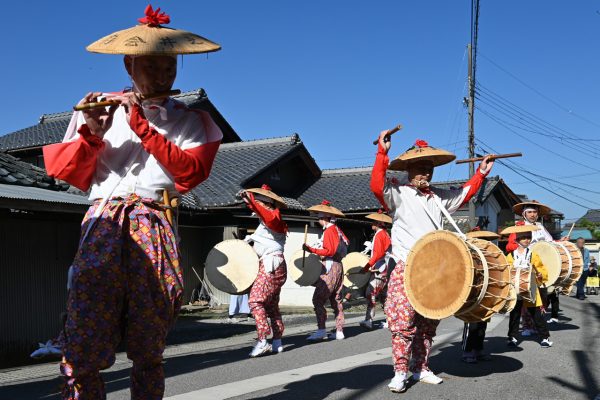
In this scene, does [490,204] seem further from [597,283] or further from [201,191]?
[201,191]

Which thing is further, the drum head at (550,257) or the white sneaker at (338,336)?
the white sneaker at (338,336)

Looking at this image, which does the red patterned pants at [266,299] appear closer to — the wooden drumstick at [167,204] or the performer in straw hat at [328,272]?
the performer in straw hat at [328,272]

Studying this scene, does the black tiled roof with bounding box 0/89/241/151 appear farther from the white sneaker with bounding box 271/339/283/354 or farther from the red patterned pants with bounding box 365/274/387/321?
the white sneaker with bounding box 271/339/283/354

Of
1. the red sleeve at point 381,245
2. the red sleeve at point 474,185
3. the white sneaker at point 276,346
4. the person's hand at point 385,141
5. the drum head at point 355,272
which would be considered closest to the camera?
the person's hand at point 385,141

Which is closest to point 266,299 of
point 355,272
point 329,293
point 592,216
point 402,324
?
point 329,293

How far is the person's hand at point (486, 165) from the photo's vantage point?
6.78 m

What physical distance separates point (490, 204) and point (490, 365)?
3002cm

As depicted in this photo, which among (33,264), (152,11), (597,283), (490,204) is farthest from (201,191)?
(490,204)

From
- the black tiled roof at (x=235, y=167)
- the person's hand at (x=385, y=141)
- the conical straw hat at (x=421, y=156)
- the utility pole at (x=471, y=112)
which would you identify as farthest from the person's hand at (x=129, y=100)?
the utility pole at (x=471, y=112)

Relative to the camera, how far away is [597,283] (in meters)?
27.6

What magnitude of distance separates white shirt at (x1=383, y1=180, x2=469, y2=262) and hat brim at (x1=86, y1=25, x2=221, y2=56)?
3.15 metres

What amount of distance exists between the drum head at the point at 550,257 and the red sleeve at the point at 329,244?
302 cm

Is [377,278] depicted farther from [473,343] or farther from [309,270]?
[473,343]

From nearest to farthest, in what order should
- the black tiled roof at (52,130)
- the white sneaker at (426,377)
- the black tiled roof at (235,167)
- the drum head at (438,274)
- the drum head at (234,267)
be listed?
the drum head at (438,274)
the white sneaker at (426,377)
the drum head at (234,267)
the black tiled roof at (235,167)
the black tiled roof at (52,130)
